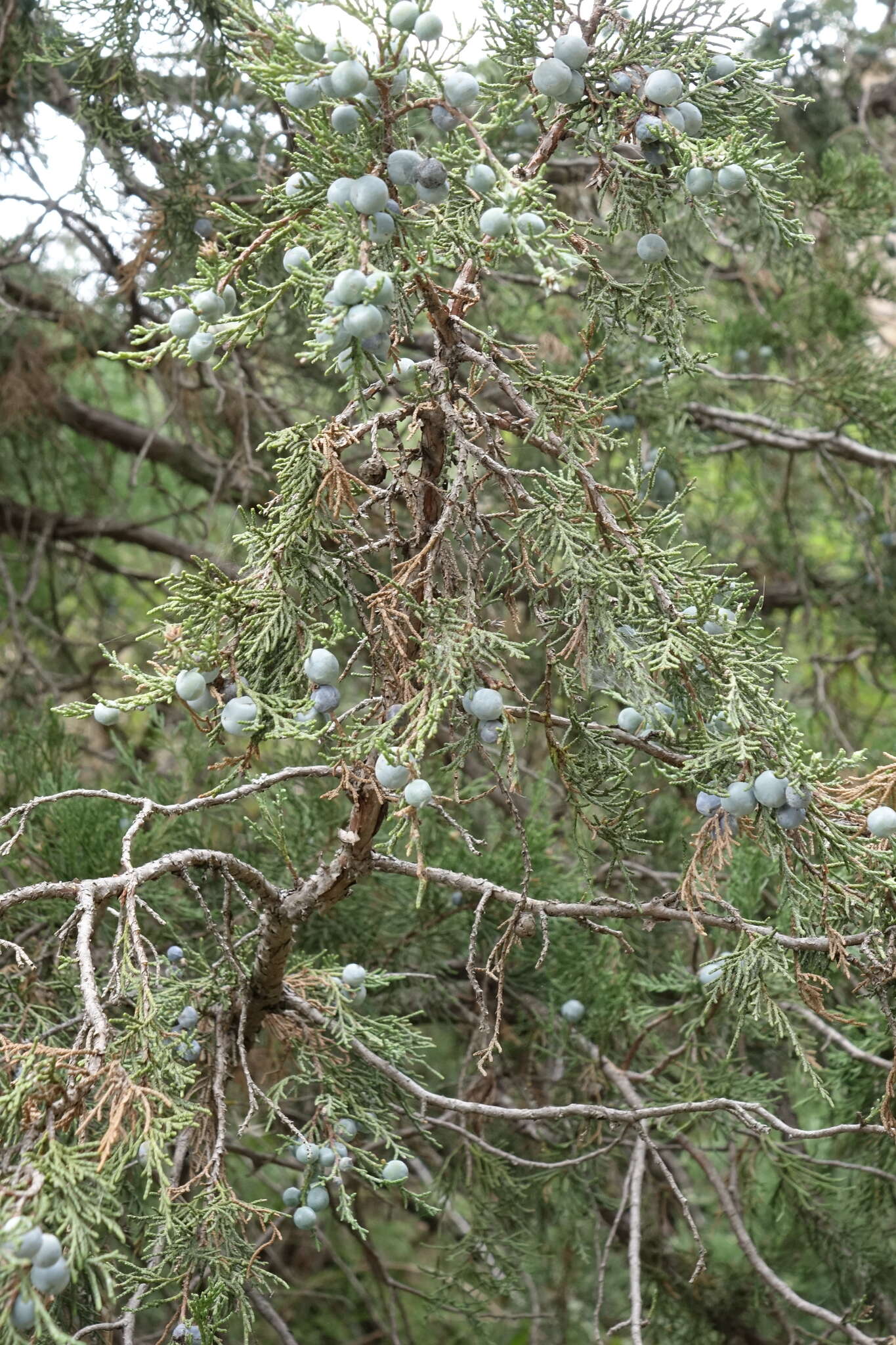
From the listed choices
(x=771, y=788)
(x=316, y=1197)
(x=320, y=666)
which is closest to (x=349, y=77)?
(x=320, y=666)

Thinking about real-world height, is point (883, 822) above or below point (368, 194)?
below

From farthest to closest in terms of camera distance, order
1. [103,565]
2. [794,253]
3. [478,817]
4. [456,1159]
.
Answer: [103,565], [478,817], [794,253], [456,1159]

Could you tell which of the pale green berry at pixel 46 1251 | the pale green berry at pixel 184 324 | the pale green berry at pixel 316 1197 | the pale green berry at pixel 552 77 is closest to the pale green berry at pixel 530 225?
the pale green berry at pixel 552 77

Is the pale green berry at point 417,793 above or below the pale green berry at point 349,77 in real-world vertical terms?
below

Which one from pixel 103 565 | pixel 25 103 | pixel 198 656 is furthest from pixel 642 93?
pixel 103 565

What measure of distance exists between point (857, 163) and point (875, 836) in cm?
217

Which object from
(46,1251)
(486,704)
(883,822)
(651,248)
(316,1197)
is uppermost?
(651,248)

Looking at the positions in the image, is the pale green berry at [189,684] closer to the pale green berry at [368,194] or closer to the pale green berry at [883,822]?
the pale green berry at [368,194]

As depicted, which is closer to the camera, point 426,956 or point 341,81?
point 341,81

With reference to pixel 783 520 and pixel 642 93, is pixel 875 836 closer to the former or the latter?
pixel 642 93

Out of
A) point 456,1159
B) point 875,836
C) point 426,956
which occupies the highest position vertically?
point 875,836

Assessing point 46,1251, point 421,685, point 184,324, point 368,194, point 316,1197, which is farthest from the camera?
point 316,1197

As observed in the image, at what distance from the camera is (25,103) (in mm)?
2736

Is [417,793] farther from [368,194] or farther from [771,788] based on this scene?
[368,194]
